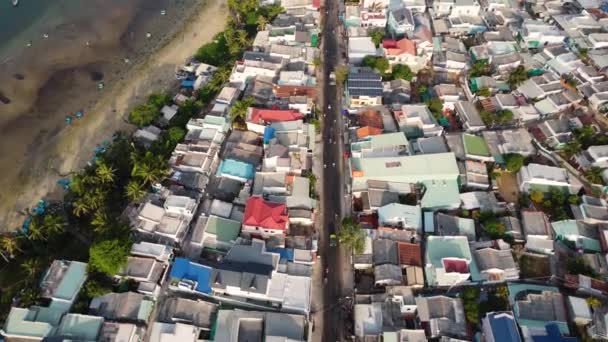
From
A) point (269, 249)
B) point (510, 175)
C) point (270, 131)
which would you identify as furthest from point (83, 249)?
point (510, 175)

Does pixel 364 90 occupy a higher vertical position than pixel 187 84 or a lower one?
lower

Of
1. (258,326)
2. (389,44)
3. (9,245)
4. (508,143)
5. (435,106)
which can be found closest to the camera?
(258,326)

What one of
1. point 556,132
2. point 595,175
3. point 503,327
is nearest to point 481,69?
point 556,132

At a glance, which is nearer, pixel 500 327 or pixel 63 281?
pixel 500 327

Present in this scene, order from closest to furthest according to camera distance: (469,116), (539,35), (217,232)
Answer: (217,232)
(469,116)
(539,35)

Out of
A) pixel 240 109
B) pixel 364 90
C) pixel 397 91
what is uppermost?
pixel 397 91

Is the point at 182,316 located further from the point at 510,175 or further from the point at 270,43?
the point at 270,43

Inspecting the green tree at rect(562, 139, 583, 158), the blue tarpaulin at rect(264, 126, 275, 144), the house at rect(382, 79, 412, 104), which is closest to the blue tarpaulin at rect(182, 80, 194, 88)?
the blue tarpaulin at rect(264, 126, 275, 144)

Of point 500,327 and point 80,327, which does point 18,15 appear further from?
point 500,327

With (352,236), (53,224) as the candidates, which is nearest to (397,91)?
(352,236)
